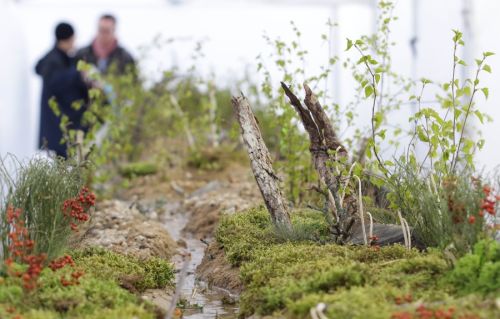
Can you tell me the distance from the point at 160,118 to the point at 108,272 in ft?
30.0

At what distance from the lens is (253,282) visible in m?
5.16

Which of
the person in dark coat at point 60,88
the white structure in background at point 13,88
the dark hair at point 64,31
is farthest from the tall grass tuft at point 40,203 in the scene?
the dark hair at point 64,31

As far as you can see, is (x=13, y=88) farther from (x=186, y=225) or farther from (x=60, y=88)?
(x=186, y=225)

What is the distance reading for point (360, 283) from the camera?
4.69 metres

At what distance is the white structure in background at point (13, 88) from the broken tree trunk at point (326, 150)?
326 inches

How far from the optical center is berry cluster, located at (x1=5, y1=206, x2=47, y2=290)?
14.8 feet

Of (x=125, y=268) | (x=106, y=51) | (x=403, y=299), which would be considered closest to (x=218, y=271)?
(x=125, y=268)

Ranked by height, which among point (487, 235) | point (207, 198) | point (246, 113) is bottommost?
point (207, 198)

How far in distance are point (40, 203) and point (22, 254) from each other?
1.47 feet

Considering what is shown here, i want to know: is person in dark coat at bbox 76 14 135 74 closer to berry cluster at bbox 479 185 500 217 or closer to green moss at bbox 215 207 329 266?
green moss at bbox 215 207 329 266

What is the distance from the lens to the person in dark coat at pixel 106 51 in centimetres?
1559

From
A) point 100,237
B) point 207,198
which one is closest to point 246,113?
point 100,237

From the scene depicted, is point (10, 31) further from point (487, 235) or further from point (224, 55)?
point (487, 235)

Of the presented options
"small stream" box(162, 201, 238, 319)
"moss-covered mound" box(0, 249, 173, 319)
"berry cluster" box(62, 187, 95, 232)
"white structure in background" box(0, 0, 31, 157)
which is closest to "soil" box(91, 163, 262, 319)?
"small stream" box(162, 201, 238, 319)
